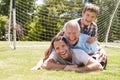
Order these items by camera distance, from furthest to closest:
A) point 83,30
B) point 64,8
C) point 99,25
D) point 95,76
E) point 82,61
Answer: point 64,8
point 99,25
point 83,30
point 82,61
point 95,76

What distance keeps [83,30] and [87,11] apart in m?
0.31

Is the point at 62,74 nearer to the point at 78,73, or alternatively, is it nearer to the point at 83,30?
the point at 78,73

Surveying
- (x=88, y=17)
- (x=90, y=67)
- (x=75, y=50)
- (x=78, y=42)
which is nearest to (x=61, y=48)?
(x=75, y=50)

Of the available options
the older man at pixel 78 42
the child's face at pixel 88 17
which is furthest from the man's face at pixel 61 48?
the child's face at pixel 88 17

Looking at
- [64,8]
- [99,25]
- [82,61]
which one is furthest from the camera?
[64,8]

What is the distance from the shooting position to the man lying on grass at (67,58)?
4527mm

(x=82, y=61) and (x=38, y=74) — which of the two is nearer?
(x=38, y=74)

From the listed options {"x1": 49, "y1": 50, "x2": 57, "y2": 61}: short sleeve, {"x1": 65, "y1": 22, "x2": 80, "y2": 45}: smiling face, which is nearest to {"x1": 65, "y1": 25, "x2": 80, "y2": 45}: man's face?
{"x1": 65, "y1": 22, "x2": 80, "y2": 45}: smiling face

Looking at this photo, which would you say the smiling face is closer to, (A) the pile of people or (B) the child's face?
(A) the pile of people

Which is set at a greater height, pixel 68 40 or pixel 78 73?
pixel 68 40

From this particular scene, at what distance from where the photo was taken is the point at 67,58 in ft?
15.5

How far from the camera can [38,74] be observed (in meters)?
4.09

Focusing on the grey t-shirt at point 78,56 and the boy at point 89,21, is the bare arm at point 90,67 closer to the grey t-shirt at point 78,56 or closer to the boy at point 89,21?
the grey t-shirt at point 78,56

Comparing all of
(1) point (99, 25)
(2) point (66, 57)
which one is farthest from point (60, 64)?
(1) point (99, 25)
